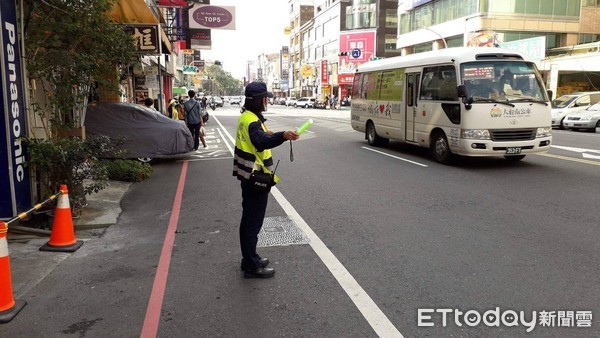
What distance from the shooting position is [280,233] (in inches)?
241

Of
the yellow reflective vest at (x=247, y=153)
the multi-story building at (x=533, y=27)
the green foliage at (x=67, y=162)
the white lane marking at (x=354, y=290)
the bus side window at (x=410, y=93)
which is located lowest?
the white lane marking at (x=354, y=290)

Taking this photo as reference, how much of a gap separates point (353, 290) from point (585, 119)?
2166 cm

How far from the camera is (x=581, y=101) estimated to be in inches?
973

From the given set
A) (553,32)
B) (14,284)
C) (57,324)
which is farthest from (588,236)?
(553,32)

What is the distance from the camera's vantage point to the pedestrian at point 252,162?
444 centimetres

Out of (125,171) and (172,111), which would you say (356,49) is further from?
(125,171)

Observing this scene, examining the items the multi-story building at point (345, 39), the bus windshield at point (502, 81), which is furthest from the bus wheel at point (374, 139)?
the multi-story building at point (345, 39)

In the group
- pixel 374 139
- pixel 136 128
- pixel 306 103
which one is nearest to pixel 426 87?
pixel 374 139

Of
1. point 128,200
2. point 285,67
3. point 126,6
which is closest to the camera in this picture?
point 128,200

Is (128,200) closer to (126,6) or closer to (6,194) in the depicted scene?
(6,194)

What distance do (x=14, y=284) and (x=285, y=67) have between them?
123792 millimetres

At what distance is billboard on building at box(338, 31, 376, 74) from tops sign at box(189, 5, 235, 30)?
47.2m

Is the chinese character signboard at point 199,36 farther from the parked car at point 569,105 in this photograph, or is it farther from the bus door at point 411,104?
the parked car at point 569,105

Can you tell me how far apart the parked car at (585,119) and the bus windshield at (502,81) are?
13.1 m
